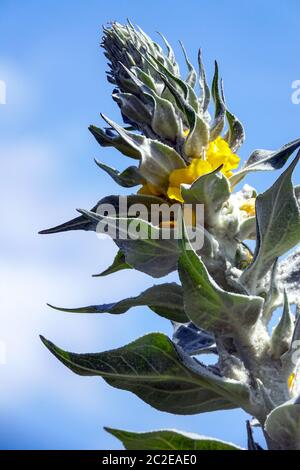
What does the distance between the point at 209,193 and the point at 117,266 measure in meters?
0.84

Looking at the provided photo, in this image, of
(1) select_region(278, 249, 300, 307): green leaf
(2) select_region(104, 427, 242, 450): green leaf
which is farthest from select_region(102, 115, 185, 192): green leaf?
(2) select_region(104, 427, 242, 450): green leaf

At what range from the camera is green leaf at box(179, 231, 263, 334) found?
312 centimetres

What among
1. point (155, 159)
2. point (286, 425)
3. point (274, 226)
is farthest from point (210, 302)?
point (155, 159)

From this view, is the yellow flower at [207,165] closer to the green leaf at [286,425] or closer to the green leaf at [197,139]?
the green leaf at [197,139]

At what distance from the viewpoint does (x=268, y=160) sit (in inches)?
152

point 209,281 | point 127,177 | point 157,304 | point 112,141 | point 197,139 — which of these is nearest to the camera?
point 209,281

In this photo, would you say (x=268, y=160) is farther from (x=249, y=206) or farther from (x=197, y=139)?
(x=197, y=139)

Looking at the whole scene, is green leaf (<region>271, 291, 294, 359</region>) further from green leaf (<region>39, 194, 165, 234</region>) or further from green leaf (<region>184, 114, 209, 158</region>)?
green leaf (<region>184, 114, 209, 158</region>)

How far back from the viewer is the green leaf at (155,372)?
3.33 meters

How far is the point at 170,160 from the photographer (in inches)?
150

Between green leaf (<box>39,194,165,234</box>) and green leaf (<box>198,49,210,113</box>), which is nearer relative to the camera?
green leaf (<box>39,194,165,234</box>)

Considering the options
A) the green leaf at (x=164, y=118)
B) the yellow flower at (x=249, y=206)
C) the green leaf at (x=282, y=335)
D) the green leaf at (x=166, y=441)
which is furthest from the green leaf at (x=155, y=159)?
the green leaf at (x=166, y=441)

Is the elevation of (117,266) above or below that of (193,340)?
above
